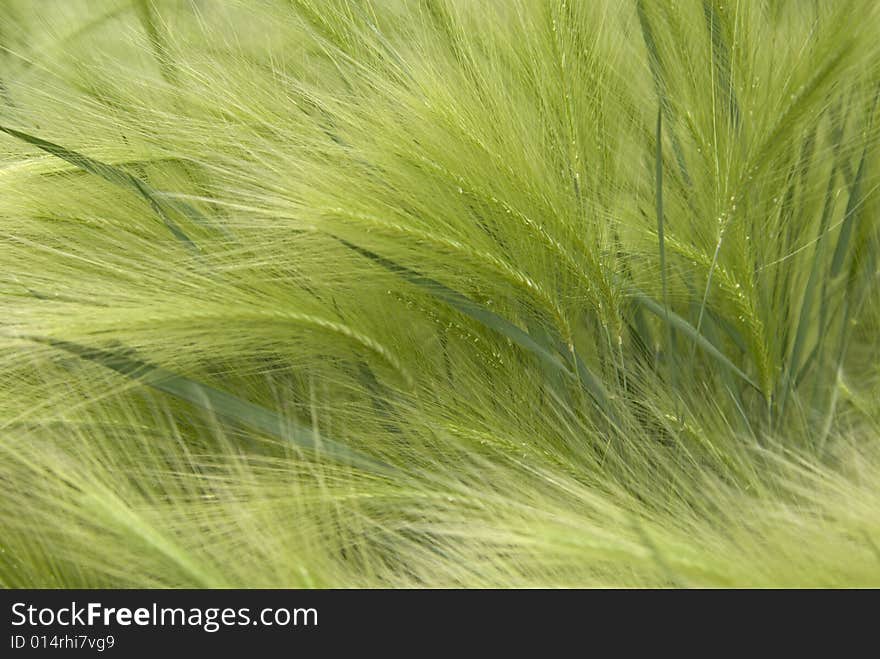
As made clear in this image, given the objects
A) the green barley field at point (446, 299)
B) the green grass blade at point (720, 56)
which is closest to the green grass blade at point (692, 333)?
the green barley field at point (446, 299)

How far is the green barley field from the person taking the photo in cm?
59

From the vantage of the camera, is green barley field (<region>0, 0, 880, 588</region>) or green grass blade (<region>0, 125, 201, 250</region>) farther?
green grass blade (<region>0, 125, 201, 250</region>)

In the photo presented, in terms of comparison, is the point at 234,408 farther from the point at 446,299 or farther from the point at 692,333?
the point at 692,333

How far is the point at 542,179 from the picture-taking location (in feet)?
2.13

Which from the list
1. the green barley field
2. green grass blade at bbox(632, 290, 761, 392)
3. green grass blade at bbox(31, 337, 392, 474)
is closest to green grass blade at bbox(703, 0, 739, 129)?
the green barley field

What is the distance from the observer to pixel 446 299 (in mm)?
698

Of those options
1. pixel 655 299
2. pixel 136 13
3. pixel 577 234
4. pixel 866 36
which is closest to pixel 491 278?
pixel 577 234

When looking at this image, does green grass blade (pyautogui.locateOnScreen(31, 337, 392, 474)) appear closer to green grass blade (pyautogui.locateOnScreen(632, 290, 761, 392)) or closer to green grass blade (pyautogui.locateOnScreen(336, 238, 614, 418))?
green grass blade (pyautogui.locateOnScreen(336, 238, 614, 418))

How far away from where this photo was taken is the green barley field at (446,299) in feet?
1.94

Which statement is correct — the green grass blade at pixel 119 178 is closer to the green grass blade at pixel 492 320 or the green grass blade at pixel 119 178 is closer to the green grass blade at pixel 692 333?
the green grass blade at pixel 492 320

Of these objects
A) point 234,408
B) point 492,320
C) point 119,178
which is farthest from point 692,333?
point 119,178

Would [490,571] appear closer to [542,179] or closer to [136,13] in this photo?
[542,179]
